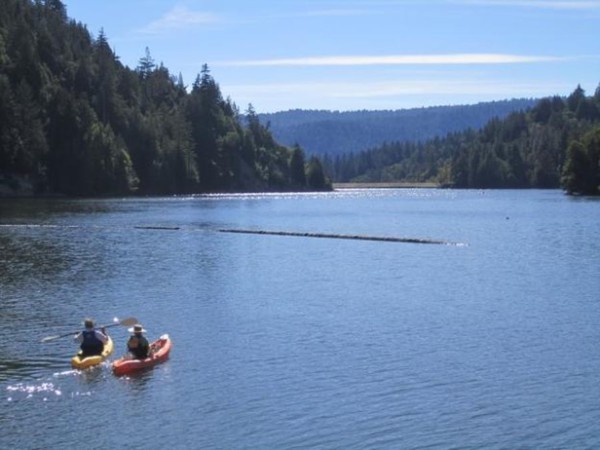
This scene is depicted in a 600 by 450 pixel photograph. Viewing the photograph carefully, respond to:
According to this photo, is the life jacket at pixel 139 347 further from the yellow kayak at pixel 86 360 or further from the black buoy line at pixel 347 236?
the black buoy line at pixel 347 236

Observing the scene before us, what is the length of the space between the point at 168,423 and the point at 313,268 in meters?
45.0

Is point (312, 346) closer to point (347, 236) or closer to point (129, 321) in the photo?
point (129, 321)

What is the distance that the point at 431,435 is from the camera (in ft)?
96.9

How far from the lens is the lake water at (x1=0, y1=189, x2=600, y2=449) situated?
3041 centimetres

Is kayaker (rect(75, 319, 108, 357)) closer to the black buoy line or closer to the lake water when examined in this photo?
the lake water

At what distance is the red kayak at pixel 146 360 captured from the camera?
38188mm

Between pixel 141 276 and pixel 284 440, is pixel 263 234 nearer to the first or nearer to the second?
pixel 141 276

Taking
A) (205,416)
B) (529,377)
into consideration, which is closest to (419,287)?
(529,377)

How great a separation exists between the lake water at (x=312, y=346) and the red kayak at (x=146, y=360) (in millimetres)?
666

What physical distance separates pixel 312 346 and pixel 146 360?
7.75 m

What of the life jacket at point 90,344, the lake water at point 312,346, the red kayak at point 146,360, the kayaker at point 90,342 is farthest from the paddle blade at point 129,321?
the life jacket at point 90,344

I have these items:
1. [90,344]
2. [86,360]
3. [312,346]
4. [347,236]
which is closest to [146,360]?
[86,360]

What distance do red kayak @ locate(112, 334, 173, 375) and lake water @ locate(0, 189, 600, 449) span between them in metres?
0.67

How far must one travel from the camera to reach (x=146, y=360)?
38781 mm
